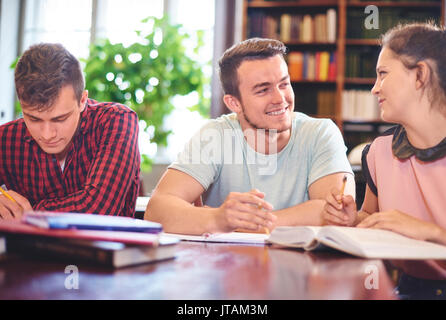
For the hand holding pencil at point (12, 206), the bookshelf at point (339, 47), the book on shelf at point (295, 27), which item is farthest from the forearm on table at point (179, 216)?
the book on shelf at point (295, 27)

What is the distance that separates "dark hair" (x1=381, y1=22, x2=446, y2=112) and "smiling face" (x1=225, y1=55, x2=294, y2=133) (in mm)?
493

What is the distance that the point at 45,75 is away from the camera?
146 cm

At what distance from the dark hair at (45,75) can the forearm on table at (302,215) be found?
29.3 inches

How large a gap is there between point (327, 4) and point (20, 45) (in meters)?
3.64

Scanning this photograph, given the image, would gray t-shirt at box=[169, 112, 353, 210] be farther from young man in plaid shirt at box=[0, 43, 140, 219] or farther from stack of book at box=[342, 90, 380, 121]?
stack of book at box=[342, 90, 380, 121]

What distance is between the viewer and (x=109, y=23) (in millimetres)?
5695

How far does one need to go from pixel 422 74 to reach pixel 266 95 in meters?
0.64

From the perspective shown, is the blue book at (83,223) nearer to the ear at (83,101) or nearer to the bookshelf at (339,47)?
the ear at (83,101)

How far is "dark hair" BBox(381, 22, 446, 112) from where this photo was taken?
1327mm

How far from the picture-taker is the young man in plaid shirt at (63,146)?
1430 millimetres

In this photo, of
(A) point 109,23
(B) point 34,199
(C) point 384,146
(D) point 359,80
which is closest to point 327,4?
(D) point 359,80

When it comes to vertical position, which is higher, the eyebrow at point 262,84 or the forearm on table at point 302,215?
the eyebrow at point 262,84

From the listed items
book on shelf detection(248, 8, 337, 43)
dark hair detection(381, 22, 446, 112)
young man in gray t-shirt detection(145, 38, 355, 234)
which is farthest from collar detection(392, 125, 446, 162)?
book on shelf detection(248, 8, 337, 43)
